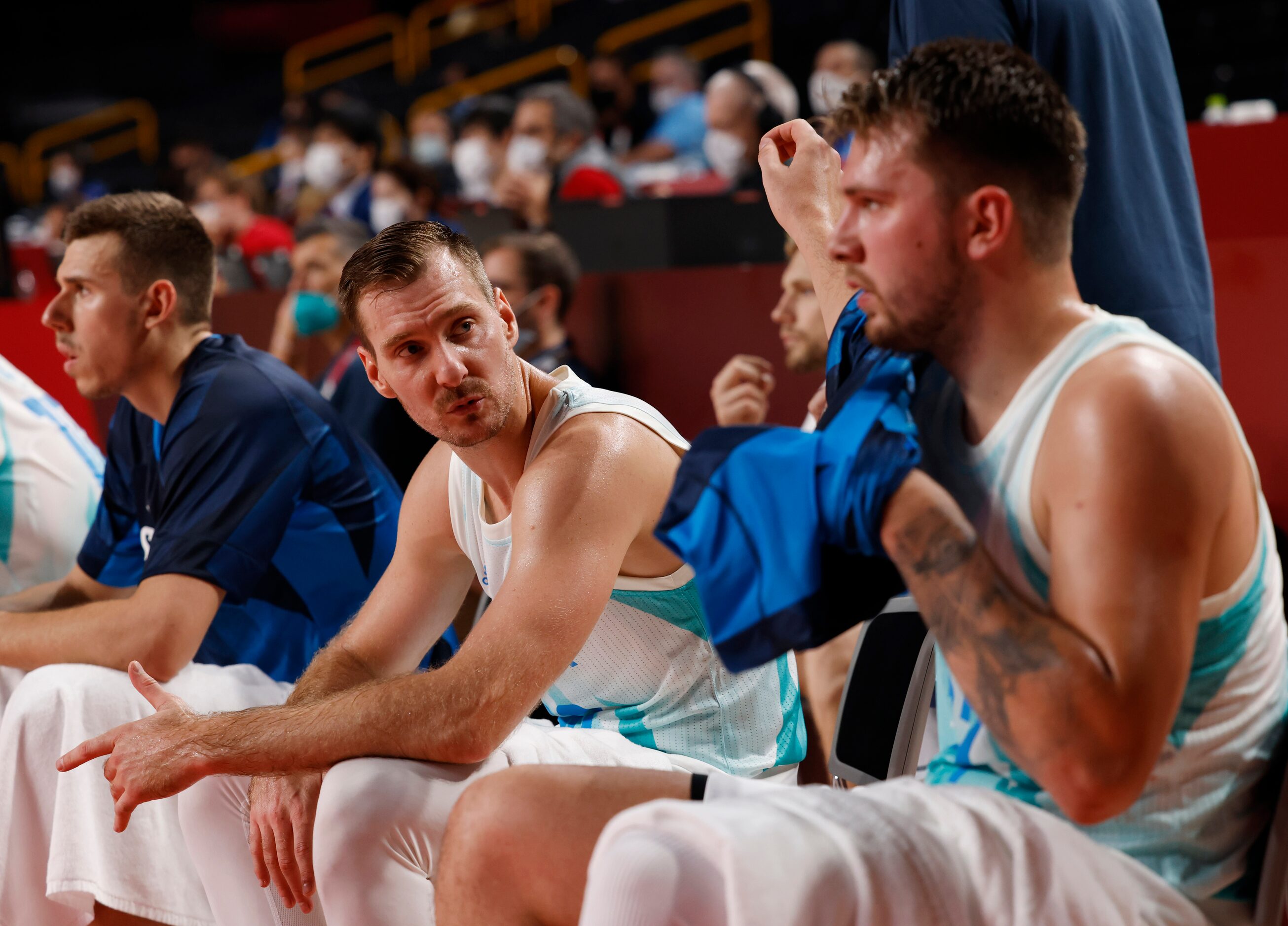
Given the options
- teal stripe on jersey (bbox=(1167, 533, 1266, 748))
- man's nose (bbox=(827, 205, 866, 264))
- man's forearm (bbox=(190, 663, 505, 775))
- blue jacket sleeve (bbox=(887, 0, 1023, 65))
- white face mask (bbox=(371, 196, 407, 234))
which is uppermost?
white face mask (bbox=(371, 196, 407, 234))

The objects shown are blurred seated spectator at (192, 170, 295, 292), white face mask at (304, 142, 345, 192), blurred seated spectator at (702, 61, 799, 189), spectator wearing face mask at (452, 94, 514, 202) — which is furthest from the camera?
white face mask at (304, 142, 345, 192)

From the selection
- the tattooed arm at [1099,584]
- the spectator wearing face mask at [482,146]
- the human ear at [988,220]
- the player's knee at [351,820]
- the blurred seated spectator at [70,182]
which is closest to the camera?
the tattooed arm at [1099,584]

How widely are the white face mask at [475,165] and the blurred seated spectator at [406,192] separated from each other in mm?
Result: 1404

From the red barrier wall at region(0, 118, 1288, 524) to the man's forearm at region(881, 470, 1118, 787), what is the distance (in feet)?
5.18

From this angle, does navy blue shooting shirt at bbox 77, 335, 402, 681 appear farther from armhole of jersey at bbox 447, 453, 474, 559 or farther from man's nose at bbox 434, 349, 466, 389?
man's nose at bbox 434, 349, 466, 389

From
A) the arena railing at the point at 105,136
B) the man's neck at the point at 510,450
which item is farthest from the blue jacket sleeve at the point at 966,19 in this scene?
the arena railing at the point at 105,136

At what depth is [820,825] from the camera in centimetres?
→ 113

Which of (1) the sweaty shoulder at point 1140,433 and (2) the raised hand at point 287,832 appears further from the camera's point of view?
(2) the raised hand at point 287,832

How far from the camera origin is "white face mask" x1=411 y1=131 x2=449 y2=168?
886cm

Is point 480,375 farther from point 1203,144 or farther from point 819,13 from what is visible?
point 819,13

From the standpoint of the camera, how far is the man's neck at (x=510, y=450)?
1.82m

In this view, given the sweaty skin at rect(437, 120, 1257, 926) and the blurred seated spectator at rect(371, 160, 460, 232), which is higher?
the blurred seated spectator at rect(371, 160, 460, 232)

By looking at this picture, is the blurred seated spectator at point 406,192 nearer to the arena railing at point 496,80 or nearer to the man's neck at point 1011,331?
the man's neck at point 1011,331

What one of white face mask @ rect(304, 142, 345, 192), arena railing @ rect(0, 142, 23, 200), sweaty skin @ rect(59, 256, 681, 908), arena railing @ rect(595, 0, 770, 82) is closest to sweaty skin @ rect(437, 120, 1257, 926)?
sweaty skin @ rect(59, 256, 681, 908)
